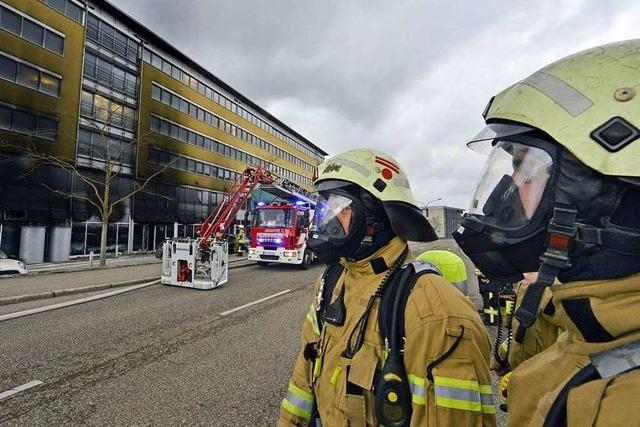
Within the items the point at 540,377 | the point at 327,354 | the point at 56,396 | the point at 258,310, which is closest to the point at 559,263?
the point at 540,377

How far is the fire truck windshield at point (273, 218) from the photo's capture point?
49.1 feet

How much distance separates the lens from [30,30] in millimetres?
18516

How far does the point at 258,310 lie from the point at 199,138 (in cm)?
2684

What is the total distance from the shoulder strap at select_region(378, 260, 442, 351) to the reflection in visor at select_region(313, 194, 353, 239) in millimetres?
468

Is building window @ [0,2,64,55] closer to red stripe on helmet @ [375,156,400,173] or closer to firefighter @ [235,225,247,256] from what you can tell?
firefighter @ [235,225,247,256]

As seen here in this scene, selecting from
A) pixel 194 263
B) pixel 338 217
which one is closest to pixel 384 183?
pixel 338 217

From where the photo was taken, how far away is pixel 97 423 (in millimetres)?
3092

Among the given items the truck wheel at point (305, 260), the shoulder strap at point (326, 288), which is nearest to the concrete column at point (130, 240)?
the truck wheel at point (305, 260)

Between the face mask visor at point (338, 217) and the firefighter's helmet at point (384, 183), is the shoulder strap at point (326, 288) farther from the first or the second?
A: the firefighter's helmet at point (384, 183)

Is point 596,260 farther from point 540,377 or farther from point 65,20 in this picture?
point 65,20

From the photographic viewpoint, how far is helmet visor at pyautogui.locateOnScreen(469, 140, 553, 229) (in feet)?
3.56

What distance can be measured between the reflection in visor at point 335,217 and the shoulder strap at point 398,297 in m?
0.47

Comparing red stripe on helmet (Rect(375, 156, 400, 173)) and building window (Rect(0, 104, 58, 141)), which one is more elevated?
building window (Rect(0, 104, 58, 141))

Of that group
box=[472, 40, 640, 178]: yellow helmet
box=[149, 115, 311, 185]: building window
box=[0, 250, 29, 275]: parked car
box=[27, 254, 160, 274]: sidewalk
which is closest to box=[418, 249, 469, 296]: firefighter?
box=[472, 40, 640, 178]: yellow helmet
